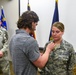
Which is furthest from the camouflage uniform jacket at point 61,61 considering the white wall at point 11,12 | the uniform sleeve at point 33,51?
the white wall at point 11,12

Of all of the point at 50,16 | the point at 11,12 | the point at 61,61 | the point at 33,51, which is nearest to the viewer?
the point at 33,51

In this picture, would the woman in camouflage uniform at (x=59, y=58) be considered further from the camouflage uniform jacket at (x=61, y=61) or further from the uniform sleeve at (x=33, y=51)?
the uniform sleeve at (x=33, y=51)

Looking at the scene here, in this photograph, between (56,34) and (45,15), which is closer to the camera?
(56,34)

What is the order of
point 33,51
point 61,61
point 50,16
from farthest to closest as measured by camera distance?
point 50,16 → point 61,61 → point 33,51

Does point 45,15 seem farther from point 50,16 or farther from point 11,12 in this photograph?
point 11,12

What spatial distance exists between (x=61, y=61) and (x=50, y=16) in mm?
1768

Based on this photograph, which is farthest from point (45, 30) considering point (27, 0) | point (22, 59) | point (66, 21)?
point (22, 59)

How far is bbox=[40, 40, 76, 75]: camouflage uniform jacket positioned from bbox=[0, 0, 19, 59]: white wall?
2.58 metres

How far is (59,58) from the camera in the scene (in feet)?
6.53

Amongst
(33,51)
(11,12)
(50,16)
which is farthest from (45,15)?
(33,51)

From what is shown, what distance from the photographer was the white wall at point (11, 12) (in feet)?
14.5

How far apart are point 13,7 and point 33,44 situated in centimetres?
317

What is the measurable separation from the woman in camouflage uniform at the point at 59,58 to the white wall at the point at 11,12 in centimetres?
251

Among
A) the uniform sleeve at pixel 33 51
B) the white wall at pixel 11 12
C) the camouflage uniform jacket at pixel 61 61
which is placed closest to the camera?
the uniform sleeve at pixel 33 51
